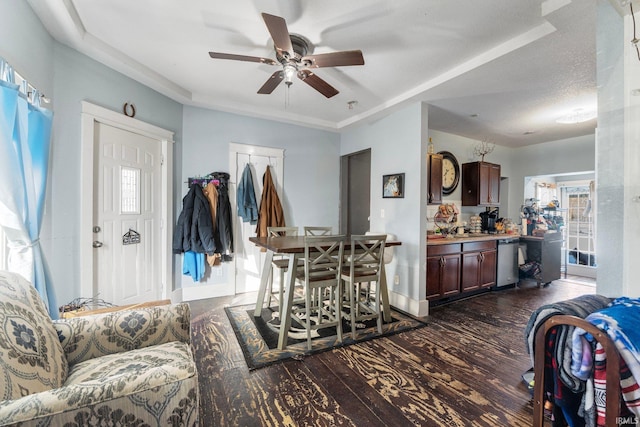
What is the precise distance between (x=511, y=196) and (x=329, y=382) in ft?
17.3

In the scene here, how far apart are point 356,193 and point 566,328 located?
3915 millimetres

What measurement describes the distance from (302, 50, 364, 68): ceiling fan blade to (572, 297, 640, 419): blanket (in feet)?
6.00

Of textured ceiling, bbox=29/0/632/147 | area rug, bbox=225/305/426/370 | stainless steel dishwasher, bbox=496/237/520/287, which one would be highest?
textured ceiling, bbox=29/0/632/147

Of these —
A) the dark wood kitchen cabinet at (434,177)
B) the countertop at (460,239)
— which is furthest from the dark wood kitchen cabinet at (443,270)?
the dark wood kitchen cabinet at (434,177)

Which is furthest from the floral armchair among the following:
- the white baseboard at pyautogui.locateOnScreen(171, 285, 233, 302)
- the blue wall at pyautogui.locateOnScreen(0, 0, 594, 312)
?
the white baseboard at pyautogui.locateOnScreen(171, 285, 233, 302)

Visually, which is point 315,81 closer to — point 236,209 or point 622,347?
point 236,209

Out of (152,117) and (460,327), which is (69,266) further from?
(460,327)

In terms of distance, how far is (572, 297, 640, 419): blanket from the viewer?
0.83m

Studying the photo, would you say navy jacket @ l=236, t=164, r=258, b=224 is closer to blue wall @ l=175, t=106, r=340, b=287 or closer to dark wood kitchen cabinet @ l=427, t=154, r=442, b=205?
blue wall @ l=175, t=106, r=340, b=287

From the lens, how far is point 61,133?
216 centimetres

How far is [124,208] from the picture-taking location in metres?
2.75

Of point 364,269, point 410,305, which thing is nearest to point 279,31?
point 364,269

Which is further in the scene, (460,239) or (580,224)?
(580,224)

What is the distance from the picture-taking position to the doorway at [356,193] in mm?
4691
